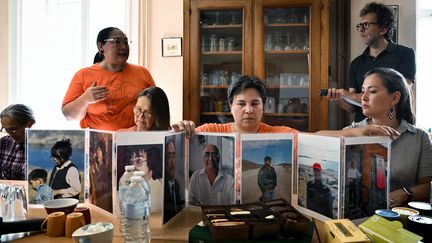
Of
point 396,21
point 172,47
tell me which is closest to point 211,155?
point 172,47

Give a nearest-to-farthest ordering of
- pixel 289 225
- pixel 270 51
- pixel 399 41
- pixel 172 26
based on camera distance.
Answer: pixel 289 225
pixel 399 41
pixel 270 51
pixel 172 26

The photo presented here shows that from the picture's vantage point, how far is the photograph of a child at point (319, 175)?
3.60 ft

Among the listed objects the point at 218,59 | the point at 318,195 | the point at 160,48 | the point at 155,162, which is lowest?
the point at 318,195

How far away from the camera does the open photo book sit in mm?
1115

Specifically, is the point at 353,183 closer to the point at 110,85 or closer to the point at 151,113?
the point at 151,113

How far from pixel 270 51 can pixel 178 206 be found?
1821mm

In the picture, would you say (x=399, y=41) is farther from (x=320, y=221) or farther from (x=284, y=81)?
(x=320, y=221)

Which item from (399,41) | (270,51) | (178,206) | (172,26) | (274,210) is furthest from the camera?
(172,26)

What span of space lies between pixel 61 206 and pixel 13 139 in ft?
3.75

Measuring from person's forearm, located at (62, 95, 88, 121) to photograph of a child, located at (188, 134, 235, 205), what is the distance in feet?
2.62

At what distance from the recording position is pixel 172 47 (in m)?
2.90

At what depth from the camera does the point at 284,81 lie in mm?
2768

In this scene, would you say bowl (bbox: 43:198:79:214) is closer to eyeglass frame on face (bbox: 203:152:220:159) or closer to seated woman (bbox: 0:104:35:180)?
eyeglass frame on face (bbox: 203:152:220:159)

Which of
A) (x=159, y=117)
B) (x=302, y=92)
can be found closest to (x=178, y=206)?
(x=159, y=117)
